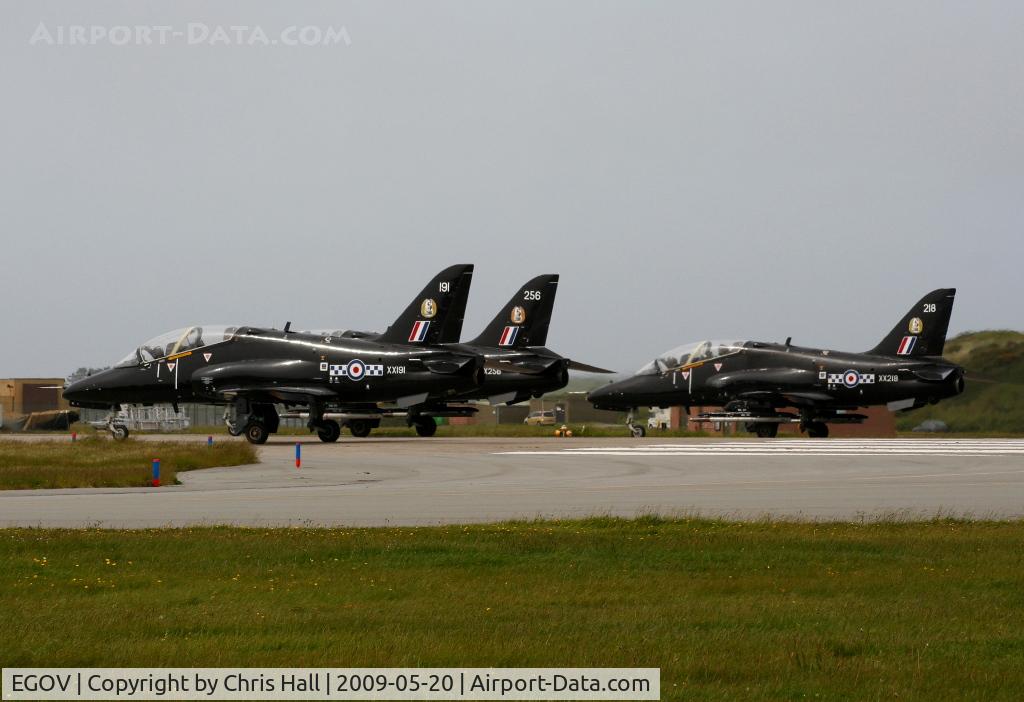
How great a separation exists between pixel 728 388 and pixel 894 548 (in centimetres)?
3804

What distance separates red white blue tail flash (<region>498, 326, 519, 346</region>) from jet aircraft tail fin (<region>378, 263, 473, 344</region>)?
6.09 meters

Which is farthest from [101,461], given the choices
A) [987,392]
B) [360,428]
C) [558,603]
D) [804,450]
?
[987,392]

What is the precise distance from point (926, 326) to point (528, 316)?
14.8 m

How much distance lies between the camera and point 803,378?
5066cm

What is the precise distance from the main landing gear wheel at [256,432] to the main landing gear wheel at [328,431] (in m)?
2.15

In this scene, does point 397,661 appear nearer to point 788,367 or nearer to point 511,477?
point 511,477

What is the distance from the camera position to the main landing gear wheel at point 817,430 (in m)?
52.4

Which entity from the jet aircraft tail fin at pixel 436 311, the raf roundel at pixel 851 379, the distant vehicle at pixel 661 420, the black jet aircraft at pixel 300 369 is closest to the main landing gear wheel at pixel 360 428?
the black jet aircraft at pixel 300 369

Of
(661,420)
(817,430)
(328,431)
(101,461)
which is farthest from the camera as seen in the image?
(661,420)

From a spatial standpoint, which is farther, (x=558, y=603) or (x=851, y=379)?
(x=851, y=379)

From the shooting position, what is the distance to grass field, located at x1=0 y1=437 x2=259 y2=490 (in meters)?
23.6

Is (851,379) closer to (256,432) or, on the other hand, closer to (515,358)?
(515,358)

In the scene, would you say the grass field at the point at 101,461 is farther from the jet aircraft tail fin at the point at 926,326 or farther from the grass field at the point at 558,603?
the jet aircraft tail fin at the point at 926,326

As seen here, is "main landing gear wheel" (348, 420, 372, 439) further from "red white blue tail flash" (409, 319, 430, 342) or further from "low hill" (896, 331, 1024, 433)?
"low hill" (896, 331, 1024, 433)
